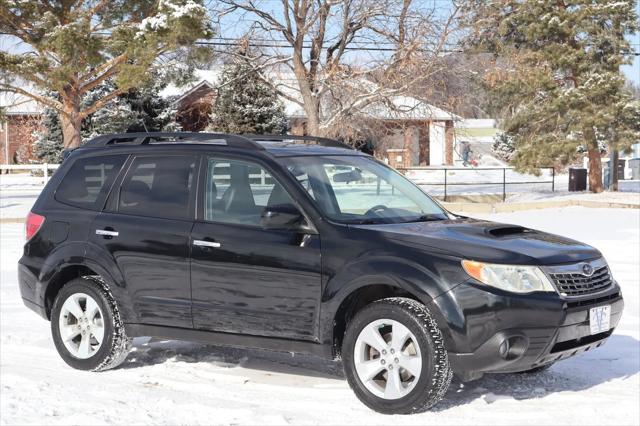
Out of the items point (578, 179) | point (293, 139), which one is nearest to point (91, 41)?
point (578, 179)

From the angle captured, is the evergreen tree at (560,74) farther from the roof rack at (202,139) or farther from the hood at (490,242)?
the hood at (490,242)

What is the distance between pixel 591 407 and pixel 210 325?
2633 mm

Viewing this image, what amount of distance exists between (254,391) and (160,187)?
1715 millimetres

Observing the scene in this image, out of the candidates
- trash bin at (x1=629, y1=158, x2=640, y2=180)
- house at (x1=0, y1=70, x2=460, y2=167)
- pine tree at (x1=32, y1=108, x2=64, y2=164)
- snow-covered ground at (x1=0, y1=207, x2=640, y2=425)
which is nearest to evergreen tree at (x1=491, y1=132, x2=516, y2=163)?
house at (x1=0, y1=70, x2=460, y2=167)

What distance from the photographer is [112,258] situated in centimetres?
703

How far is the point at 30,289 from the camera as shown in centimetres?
753

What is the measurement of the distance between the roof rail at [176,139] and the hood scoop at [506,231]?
1.75m

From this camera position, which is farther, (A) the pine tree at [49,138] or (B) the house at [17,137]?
(B) the house at [17,137]

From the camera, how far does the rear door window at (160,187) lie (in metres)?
6.88

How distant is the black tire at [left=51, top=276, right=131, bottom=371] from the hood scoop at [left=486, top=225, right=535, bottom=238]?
287cm

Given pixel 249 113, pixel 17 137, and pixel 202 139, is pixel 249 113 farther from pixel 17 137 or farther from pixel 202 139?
pixel 202 139

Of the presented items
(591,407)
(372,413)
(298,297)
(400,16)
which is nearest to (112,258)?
(298,297)

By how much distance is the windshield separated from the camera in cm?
643

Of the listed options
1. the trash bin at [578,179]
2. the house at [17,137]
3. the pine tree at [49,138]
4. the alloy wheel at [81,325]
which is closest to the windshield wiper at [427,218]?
the alloy wheel at [81,325]
